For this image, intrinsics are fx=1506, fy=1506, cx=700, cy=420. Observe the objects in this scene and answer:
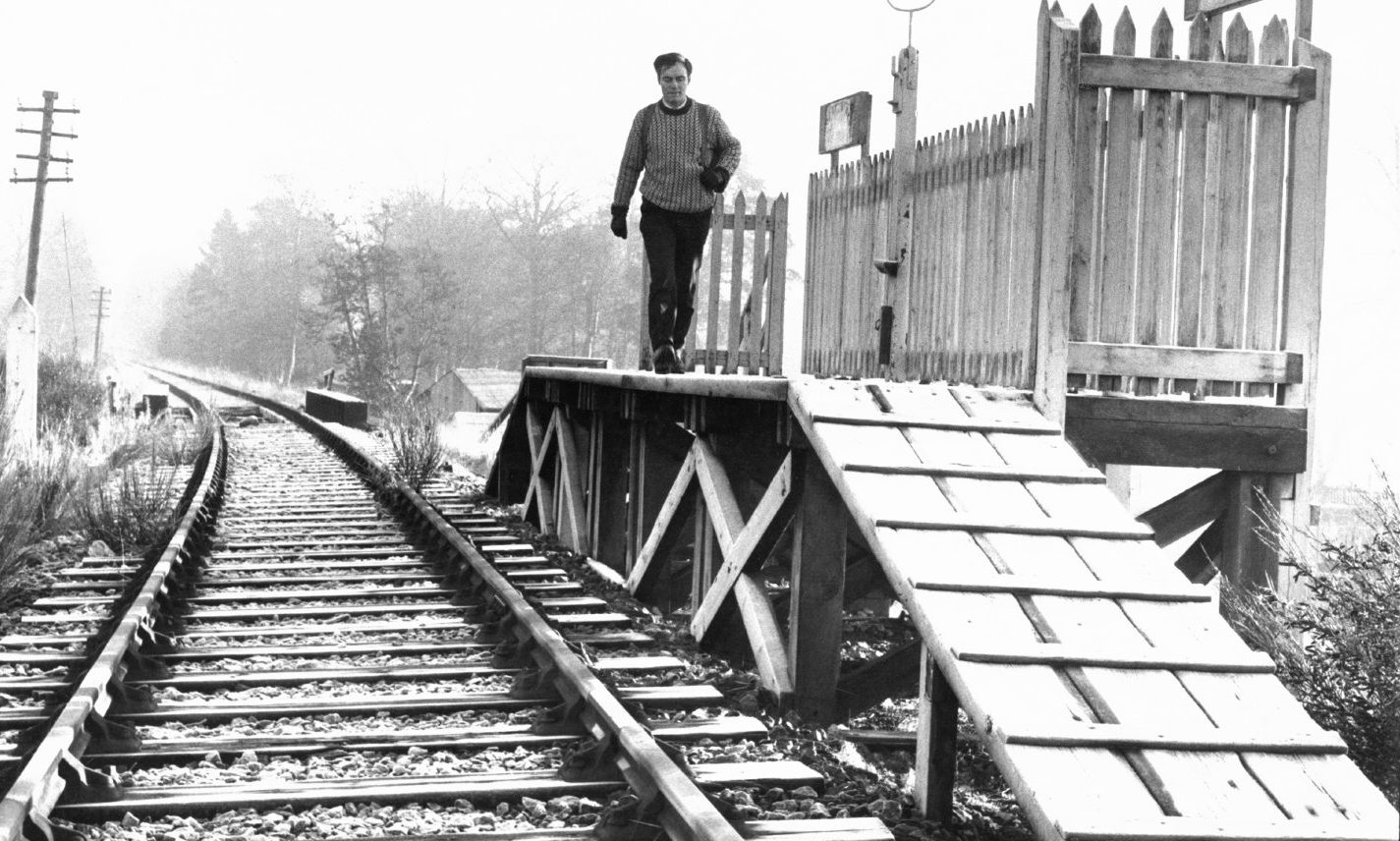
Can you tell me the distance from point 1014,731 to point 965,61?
5956cm

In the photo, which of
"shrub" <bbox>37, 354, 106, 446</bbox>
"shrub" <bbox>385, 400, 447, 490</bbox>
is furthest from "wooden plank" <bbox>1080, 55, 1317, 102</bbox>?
"shrub" <bbox>37, 354, 106, 446</bbox>

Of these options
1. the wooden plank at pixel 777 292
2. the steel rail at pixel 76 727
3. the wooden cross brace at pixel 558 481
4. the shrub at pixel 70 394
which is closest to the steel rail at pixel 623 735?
the steel rail at pixel 76 727

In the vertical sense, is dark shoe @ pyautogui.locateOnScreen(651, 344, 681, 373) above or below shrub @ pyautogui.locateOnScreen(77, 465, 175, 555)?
above

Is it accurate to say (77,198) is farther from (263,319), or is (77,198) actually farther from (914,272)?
(914,272)

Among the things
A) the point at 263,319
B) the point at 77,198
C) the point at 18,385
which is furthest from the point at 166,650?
the point at 77,198

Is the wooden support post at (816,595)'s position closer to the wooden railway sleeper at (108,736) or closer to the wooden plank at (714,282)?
the wooden railway sleeper at (108,736)

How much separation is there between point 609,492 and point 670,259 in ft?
4.86

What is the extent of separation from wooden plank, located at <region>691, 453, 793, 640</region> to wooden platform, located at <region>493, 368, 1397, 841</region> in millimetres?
12

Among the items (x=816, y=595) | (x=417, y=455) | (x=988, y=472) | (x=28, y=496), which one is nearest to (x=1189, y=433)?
(x=988, y=472)

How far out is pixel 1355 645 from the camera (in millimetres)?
4516

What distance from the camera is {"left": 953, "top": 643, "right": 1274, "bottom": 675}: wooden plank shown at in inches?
143

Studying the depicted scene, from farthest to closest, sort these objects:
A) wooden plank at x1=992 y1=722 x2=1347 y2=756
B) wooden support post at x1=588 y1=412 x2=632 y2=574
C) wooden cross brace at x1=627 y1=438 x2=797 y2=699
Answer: wooden support post at x1=588 y1=412 x2=632 y2=574 < wooden cross brace at x1=627 y1=438 x2=797 y2=699 < wooden plank at x1=992 y1=722 x2=1347 y2=756

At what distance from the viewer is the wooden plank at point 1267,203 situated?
5742mm

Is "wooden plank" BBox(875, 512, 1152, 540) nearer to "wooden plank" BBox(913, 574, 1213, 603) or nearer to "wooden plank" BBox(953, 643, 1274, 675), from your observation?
"wooden plank" BBox(913, 574, 1213, 603)
